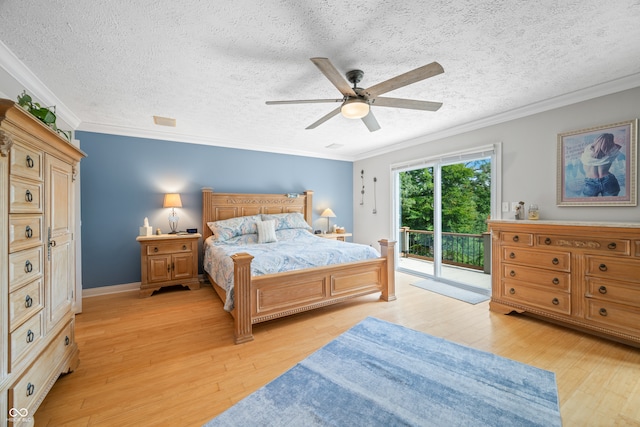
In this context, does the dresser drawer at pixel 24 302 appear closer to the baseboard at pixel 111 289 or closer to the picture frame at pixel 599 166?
the baseboard at pixel 111 289

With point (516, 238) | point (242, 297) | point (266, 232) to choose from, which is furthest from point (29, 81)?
point (516, 238)

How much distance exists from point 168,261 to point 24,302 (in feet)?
8.61

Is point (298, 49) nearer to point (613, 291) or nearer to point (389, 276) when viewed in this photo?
point (389, 276)

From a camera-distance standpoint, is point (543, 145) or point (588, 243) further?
point (543, 145)

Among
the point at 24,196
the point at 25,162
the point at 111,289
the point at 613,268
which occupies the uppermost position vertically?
the point at 25,162

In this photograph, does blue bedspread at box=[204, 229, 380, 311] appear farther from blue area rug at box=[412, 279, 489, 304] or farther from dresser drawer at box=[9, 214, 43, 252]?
dresser drawer at box=[9, 214, 43, 252]

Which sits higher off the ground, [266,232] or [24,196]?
[24,196]

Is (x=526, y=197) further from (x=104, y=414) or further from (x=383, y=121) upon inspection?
(x=104, y=414)

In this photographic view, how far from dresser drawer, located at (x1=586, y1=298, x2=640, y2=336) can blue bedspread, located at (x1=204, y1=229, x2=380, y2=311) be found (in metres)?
2.21

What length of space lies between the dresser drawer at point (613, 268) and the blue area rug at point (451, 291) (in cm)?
133

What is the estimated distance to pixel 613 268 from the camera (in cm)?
241

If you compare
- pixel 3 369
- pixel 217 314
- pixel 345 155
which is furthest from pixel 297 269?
pixel 345 155

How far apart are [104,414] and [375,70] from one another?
3312 millimetres

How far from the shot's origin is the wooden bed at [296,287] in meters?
2.54
